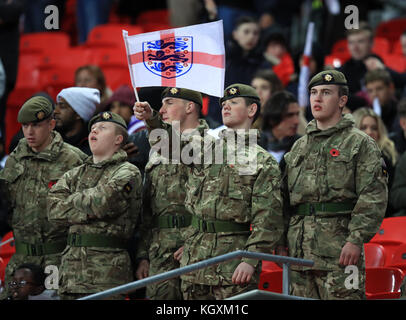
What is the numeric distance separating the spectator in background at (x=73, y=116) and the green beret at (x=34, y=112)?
69 cm

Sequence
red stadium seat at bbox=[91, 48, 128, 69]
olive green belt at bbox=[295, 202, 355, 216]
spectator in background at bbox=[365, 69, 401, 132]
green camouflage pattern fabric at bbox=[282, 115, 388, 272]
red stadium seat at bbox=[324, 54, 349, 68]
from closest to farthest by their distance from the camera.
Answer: green camouflage pattern fabric at bbox=[282, 115, 388, 272], olive green belt at bbox=[295, 202, 355, 216], spectator in background at bbox=[365, 69, 401, 132], red stadium seat at bbox=[324, 54, 349, 68], red stadium seat at bbox=[91, 48, 128, 69]

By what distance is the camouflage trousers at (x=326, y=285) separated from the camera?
586cm

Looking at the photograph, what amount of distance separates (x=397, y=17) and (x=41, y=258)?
1263 centimetres

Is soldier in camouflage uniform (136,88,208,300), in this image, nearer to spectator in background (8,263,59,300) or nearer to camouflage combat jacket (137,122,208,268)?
camouflage combat jacket (137,122,208,268)

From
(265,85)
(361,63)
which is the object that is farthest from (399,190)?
(361,63)

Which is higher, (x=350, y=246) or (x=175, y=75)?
(x=175, y=75)

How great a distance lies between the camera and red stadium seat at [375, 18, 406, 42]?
16.6 meters

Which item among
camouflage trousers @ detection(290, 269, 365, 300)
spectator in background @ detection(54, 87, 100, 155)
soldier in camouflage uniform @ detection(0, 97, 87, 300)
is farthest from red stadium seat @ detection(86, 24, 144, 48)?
camouflage trousers @ detection(290, 269, 365, 300)

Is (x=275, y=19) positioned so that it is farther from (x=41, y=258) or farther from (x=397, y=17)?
(x=41, y=258)

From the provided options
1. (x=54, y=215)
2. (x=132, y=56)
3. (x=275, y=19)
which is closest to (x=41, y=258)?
(x=54, y=215)

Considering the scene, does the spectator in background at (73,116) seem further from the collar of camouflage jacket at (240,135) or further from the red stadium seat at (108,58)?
the red stadium seat at (108,58)

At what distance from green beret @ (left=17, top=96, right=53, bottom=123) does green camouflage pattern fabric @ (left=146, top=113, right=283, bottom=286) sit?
1462 mm
